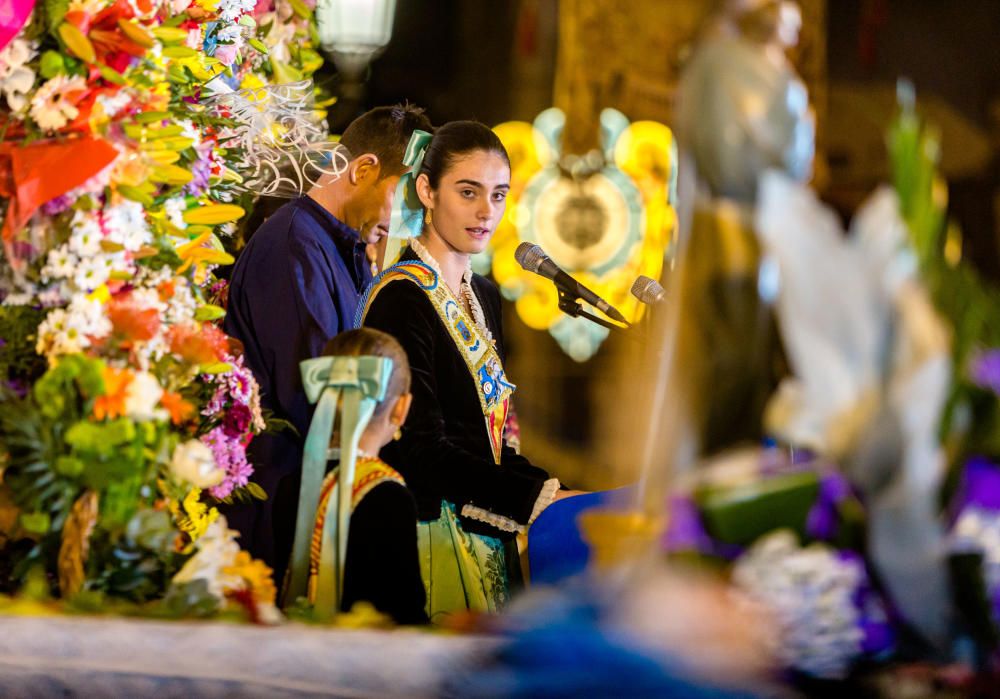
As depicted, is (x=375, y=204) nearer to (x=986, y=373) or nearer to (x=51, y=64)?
(x=51, y=64)

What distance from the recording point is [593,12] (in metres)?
7.32

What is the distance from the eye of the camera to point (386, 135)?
3318mm

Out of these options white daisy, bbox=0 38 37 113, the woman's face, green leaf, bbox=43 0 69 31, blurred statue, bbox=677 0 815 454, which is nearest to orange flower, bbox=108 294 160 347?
white daisy, bbox=0 38 37 113

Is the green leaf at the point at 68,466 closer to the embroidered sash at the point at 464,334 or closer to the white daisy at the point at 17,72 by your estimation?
the white daisy at the point at 17,72

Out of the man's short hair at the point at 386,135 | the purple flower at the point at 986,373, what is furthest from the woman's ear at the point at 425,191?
the purple flower at the point at 986,373

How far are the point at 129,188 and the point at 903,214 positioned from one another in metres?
1.44

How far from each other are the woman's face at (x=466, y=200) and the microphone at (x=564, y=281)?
11 cm

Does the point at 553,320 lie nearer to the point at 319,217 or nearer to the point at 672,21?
the point at 672,21

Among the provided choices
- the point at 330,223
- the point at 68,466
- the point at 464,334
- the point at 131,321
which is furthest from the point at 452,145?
the point at 68,466

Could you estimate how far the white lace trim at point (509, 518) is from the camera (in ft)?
9.15

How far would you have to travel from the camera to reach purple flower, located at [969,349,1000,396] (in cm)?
154

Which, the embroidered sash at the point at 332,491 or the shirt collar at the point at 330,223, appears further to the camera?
the shirt collar at the point at 330,223

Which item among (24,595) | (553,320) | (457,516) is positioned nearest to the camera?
(24,595)

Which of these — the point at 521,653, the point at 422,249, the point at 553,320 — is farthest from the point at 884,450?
the point at 553,320
